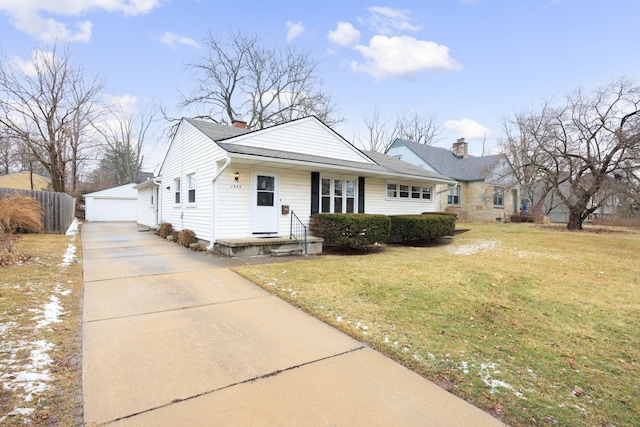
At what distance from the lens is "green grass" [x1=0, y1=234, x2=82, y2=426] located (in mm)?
2145

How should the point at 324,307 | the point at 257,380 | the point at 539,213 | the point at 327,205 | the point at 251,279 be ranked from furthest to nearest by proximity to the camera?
the point at 539,213 < the point at 327,205 < the point at 251,279 < the point at 324,307 < the point at 257,380

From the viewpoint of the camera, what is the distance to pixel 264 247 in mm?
8727

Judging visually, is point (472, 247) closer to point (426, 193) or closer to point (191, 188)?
point (426, 193)

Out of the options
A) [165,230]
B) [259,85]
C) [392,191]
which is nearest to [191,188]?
[165,230]

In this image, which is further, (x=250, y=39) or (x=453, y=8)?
(x=250, y=39)

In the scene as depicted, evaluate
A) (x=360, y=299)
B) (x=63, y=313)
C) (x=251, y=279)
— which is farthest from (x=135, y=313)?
(x=360, y=299)

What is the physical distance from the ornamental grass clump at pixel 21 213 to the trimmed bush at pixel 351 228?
9328 millimetres

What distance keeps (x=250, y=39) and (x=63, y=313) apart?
93.4 ft

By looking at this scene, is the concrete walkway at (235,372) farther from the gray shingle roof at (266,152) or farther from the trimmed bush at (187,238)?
the trimmed bush at (187,238)

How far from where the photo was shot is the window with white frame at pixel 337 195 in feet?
36.0

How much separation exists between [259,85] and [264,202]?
21621 mm

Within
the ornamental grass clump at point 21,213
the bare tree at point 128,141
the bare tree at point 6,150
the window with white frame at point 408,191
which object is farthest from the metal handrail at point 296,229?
the bare tree at point 128,141

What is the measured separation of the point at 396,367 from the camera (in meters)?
2.92

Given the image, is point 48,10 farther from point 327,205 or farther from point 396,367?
point 396,367
